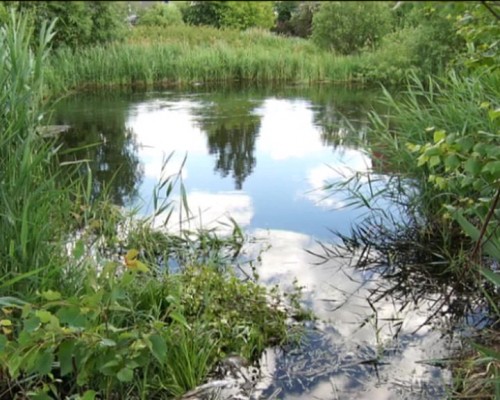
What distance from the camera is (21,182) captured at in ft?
7.39

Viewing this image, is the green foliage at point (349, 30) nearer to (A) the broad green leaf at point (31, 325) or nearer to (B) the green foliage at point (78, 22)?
(B) the green foliage at point (78, 22)

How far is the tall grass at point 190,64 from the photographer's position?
1089 centimetres

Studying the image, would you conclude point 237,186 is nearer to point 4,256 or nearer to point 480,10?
point 4,256

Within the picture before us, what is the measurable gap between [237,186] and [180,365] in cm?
316

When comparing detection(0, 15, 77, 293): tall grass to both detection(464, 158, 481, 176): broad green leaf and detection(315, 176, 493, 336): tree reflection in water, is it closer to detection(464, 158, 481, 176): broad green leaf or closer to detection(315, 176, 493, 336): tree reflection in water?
detection(464, 158, 481, 176): broad green leaf

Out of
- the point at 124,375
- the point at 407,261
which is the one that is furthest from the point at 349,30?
the point at 124,375

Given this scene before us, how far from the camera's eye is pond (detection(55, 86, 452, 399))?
252 centimetres

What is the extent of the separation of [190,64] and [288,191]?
7.08m

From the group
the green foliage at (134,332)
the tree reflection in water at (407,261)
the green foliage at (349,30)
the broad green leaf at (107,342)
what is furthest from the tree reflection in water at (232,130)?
the green foliage at (349,30)

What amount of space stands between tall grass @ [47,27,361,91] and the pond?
66cm

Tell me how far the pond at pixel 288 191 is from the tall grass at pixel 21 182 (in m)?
0.98

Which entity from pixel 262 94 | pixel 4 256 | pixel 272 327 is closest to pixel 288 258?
pixel 272 327

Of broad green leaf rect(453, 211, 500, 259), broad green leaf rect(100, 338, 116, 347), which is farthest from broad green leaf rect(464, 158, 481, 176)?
broad green leaf rect(100, 338, 116, 347)

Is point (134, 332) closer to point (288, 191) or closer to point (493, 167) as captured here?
point (493, 167)
